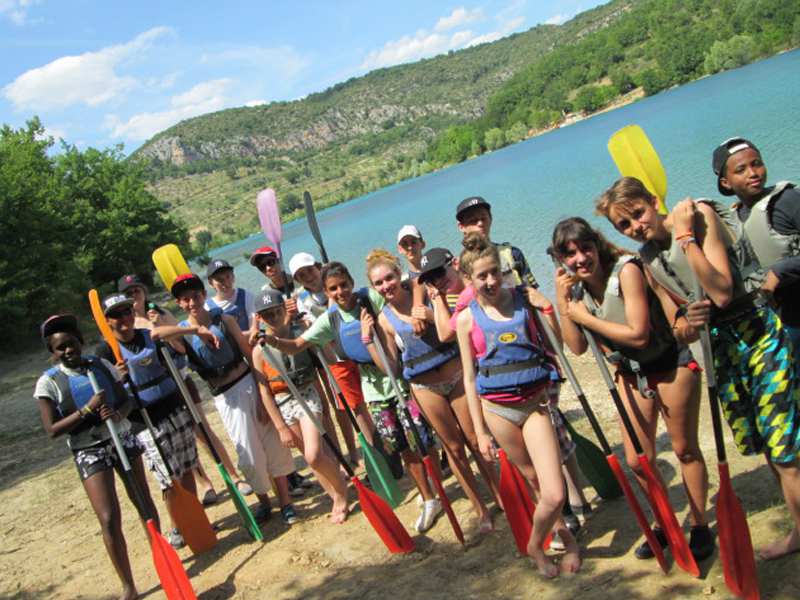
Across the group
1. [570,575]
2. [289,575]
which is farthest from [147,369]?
[570,575]

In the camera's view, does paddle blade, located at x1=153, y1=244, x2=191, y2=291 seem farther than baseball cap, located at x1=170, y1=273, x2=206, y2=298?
Yes

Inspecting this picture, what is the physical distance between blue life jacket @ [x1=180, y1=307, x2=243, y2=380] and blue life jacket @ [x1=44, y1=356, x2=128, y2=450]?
76 centimetres

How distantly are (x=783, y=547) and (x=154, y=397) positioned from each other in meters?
4.86

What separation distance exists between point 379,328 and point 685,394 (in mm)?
2250

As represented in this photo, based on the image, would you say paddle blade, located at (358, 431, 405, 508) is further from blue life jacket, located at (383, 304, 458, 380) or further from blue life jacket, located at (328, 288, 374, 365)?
blue life jacket, located at (383, 304, 458, 380)

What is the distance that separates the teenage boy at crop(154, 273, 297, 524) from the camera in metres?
5.62

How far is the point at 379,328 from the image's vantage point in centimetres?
496

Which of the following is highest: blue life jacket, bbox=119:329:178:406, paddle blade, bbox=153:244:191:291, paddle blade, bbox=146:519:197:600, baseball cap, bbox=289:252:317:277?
paddle blade, bbox=153:244:191:291

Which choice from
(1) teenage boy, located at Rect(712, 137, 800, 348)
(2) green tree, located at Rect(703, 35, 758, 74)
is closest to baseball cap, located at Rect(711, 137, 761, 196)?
(1) teenage boy, located at Rect(712, 137, 800, 348)

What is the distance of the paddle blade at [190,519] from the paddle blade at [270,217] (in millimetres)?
2748

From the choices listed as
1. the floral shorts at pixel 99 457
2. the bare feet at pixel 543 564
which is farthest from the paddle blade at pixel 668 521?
the floral shorts at pixel 99 457

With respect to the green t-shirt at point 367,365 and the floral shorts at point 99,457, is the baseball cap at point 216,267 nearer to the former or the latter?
the green t-shirt at point 367,365

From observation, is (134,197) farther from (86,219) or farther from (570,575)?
(570,575)

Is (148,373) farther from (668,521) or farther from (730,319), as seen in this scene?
(730,319)
